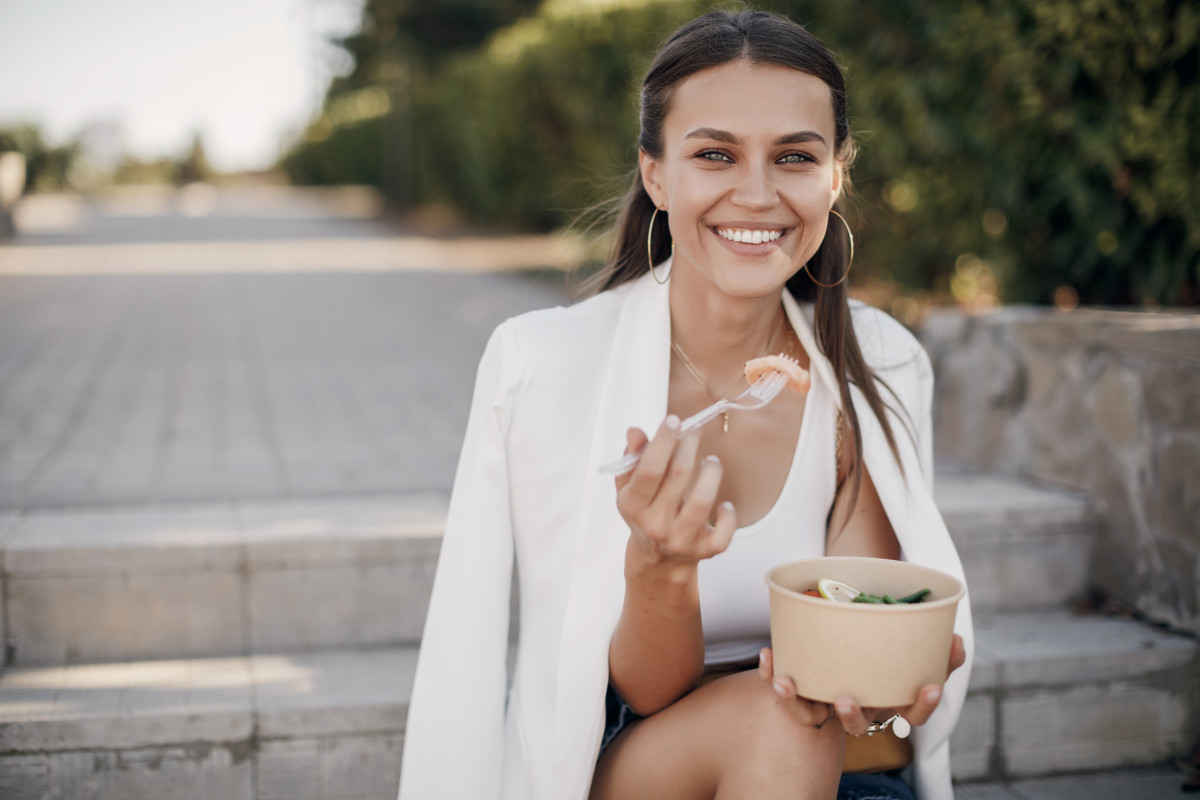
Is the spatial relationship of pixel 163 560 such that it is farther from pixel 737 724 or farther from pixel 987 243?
pixel 987 243

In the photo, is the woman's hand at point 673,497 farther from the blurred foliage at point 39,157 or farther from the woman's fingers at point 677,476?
the blurred foliage at point 39,157

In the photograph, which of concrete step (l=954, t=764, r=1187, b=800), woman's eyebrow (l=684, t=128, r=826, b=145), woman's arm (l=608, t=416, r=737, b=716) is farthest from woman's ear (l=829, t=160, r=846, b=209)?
concrete step (l=954, t=764, r=1187, b=800)

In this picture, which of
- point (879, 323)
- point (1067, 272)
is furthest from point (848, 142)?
point (1067, 272)

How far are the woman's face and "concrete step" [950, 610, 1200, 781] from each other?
1405 millimetres

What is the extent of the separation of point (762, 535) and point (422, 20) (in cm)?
2032

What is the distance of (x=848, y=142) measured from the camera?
2.03 metres

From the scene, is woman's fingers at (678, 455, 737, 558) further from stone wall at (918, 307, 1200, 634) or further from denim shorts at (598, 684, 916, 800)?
stone wall at (918, 307, 1200, 634)

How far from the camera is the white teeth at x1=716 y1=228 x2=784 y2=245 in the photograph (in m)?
1.87

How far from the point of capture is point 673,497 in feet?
4.57

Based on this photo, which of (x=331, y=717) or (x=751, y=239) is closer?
(x=751, y=239)

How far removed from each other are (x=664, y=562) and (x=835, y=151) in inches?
35.0

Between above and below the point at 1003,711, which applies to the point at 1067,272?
above

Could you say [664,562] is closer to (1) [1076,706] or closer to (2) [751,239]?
(2) [751,239]

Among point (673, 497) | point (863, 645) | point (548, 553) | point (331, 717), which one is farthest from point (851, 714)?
point (331, 717)
